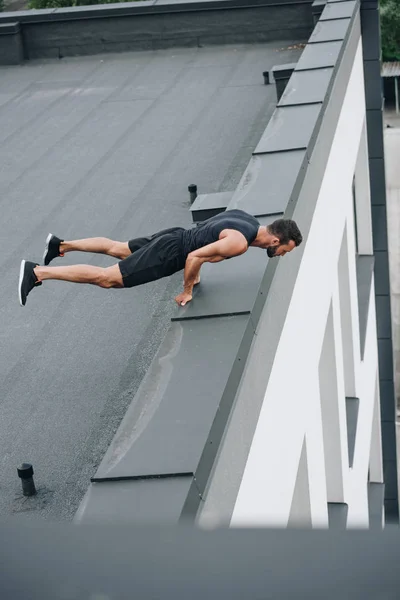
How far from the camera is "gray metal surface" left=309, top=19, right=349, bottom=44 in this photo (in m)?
13.4

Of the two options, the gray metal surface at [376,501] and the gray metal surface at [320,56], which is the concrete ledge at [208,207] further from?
the gray metal surface at [376,501]

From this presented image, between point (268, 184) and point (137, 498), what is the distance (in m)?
4.82

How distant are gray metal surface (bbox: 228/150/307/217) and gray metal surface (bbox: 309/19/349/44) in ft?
15.9

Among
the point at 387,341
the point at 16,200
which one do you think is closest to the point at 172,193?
the point at 16,200

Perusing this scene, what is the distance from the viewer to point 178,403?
16.8 feet


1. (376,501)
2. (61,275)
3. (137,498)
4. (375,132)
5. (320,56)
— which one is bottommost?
(376,501)

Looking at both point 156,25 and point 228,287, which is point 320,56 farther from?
point 156,25

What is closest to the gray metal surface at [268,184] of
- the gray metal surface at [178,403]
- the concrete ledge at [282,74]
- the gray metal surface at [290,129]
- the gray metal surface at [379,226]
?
the gray metal surface at [290,129]

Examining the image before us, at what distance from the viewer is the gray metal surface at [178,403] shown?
4496 mm

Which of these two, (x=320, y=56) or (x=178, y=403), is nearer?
(x=178, y=403)

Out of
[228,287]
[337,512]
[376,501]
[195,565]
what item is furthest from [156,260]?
[376,501]

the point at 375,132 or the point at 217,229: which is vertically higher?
the point at 217,229

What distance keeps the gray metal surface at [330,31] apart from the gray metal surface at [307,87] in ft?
5.03

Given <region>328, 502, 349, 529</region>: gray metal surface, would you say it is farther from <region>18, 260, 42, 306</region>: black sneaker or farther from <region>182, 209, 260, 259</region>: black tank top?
<region>18, 260, 42, 306</region>: black sneaker
